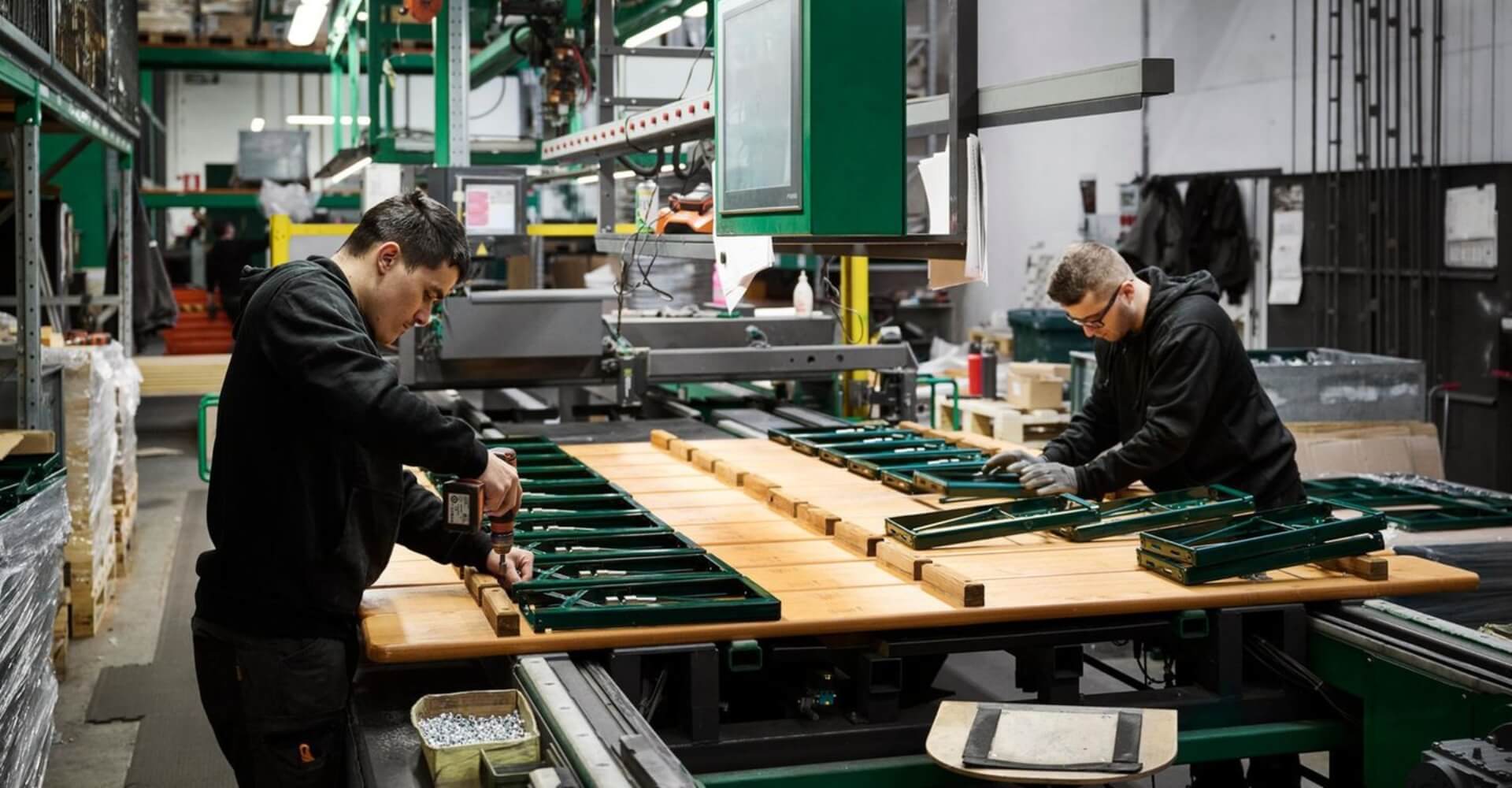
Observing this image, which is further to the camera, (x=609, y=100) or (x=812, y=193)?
(x=609, y=100)

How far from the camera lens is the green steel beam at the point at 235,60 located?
14.5 m

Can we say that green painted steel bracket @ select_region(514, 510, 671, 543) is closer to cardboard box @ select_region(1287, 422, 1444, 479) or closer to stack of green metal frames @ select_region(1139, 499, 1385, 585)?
stack of green metal frames @ select_region(1139, 499, 1385, 585)

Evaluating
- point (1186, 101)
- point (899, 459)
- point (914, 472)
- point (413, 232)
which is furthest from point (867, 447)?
point (1186, 101)

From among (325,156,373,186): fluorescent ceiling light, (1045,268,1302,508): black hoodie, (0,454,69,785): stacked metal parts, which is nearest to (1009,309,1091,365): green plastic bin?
(325,156,373,186): fluorescent ceiling light

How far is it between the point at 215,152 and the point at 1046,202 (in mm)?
12656

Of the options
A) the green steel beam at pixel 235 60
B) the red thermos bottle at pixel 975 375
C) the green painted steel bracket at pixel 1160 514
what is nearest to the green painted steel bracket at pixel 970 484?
A: the green painted steel bracket at pixel 1160 514

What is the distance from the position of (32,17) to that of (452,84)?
6.71 ft

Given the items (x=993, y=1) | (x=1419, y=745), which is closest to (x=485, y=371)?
(x=1419, y=745)

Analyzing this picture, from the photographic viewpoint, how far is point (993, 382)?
349 inches

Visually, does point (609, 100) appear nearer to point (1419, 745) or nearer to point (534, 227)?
point (534, 227)

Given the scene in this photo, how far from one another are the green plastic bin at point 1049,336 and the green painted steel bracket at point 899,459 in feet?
18.3

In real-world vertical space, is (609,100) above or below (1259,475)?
above

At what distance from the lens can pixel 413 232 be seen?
3.07 m

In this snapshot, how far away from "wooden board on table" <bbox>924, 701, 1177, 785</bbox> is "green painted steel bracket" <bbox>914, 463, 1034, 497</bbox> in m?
1.27
